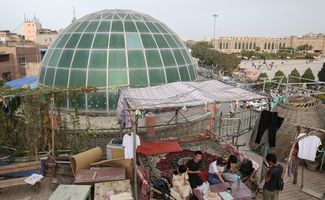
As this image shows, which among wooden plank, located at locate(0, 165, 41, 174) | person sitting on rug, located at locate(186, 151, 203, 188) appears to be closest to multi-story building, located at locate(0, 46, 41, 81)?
wooden plank, located at locate(0, 165, 41, 174)

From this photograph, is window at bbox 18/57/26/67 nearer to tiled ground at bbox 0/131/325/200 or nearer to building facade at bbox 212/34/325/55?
tiled ground at bbox 0/131/325/200

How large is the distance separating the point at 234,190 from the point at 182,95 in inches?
127

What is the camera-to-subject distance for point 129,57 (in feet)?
39.8

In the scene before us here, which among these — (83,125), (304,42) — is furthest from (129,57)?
(304,42)

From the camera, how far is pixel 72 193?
6.80 meters

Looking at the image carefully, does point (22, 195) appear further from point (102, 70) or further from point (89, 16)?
point (89, 16)

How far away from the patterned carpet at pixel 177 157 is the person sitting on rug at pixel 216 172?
4.61 feet

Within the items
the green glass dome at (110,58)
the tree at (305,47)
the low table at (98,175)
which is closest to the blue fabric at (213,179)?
the low table at (98,175)

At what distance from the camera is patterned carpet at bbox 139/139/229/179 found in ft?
29.2

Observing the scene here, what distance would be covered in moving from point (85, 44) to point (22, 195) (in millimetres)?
7135

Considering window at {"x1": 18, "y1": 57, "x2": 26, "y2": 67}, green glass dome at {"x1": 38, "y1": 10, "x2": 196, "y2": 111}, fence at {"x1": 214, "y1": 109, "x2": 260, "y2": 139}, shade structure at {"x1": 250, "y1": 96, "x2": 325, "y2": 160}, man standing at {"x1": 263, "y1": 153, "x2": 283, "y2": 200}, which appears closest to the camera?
man standing at {"x1": 263, "y1": 153, "x2": 283, "y2": 200}

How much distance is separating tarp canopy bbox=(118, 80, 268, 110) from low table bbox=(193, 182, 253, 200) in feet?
7.92

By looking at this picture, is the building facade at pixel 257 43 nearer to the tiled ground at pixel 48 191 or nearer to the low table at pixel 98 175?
the tiled ground at pixel 48 191

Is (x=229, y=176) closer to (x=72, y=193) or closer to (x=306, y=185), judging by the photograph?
(x=306, y=185)
